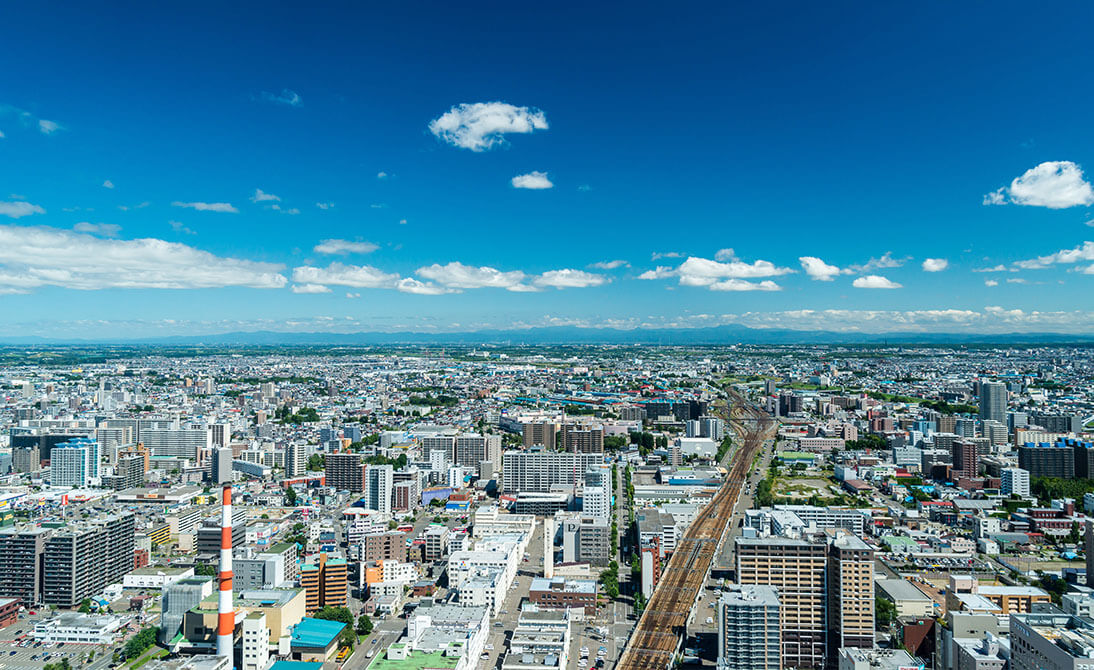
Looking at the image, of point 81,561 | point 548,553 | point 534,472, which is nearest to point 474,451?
point 534,472

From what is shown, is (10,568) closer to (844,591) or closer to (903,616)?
(844,591)

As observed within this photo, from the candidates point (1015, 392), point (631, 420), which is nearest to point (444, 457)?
point (631, 420)

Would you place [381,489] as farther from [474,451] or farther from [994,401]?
[994,401]

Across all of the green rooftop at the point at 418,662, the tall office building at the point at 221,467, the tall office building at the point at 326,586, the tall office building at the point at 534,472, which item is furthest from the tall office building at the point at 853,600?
the tall office building at the point at 221,467

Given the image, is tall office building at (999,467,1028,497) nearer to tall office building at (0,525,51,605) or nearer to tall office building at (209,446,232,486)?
tall office building at (209,446,232,486)

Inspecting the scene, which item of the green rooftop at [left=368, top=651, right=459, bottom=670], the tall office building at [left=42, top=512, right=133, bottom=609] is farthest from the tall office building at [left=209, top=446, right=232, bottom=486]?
the green rooftop at [left=368, top=651, right=459, bottom=670]

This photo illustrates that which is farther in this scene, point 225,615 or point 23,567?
point 23,567
